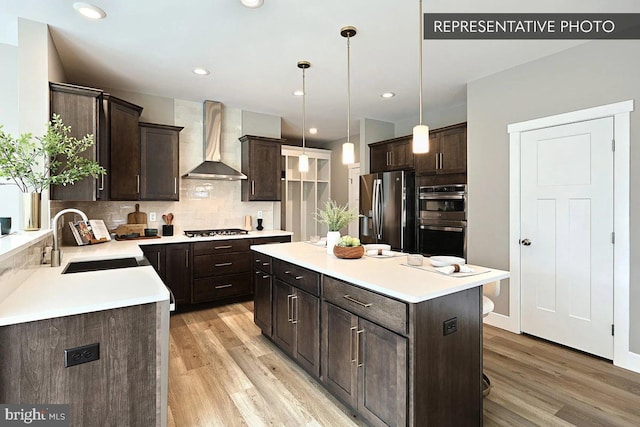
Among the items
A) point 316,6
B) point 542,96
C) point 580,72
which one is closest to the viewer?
point 316,6

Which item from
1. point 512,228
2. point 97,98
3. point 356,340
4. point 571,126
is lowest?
point 356,340

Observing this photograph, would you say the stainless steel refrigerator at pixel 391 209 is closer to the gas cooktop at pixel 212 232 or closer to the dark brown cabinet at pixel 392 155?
the dark brown cabinet at pixel 392 155

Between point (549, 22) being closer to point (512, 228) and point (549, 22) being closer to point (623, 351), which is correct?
point (512, 228)

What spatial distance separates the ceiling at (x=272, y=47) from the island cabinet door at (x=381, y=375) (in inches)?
87.0

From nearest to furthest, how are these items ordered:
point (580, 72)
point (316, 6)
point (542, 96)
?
1. point (316, 6)
2. point (580, 72)
3. point (542, 96)

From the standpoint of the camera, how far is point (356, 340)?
1.85 metres

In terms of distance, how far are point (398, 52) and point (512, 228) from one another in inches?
83.3

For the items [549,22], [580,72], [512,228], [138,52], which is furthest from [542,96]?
[138,52]

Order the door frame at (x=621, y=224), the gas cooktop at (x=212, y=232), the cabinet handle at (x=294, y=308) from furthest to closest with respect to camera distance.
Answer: the gas cooktop at (x=212, y=232)
the door frame at (x=621, y=224)
the cabinet handle at (x=294, y=308)

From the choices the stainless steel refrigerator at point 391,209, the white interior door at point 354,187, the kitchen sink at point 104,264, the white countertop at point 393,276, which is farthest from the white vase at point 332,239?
the white interior door at point 354,187

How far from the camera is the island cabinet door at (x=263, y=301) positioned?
2.91 metres

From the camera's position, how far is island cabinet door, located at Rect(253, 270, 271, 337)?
2910 mm

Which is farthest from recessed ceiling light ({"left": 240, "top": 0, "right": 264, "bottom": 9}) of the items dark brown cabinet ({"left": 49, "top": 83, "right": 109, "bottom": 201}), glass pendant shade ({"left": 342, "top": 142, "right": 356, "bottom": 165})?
dark brown cabinet ({"left": 49, "top": 83, "right": 109, "bottom": 201})

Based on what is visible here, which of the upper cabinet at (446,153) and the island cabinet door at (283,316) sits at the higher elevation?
the upper cabinet at (446,153)
